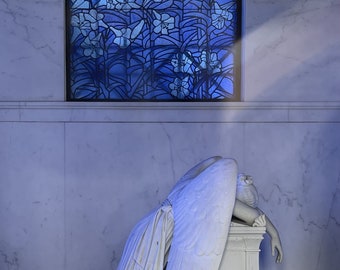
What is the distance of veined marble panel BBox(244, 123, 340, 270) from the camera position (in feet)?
15.3

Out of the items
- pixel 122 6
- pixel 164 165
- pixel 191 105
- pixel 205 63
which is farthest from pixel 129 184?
pixel 122 6

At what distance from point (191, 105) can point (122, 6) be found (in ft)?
3.42

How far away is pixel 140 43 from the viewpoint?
4758 mm

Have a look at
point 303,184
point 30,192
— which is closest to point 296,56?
point 303,184

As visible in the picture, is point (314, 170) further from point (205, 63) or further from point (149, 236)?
point (149, 236)

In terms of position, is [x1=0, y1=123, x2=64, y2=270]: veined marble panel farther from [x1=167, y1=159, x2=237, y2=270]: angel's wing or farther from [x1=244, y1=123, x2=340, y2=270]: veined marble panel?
[x1=167, y1=159, x2=237, y2=270]: angel's wing

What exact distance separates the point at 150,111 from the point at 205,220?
6.45 ft

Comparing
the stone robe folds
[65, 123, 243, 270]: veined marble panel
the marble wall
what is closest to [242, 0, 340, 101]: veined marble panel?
the marble wall

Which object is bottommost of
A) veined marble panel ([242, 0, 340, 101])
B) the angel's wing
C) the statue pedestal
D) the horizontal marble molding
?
the statue pedestal

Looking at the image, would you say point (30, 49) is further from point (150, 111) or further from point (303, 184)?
point (303, 184)

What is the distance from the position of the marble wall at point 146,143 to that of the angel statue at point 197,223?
154cm

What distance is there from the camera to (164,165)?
4664mm

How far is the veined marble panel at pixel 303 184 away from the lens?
15.3 ft

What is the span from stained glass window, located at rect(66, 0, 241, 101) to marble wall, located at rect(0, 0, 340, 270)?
156 millimetres
